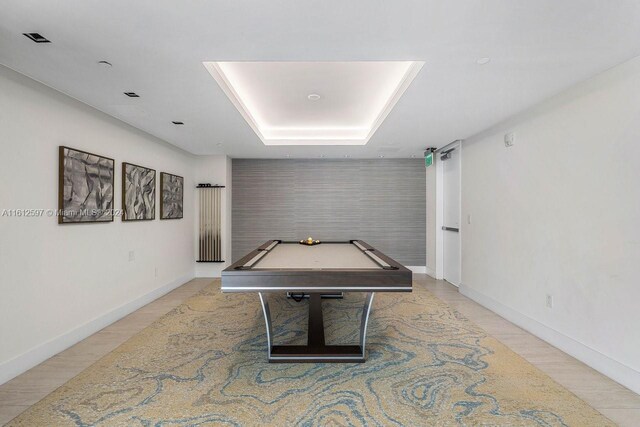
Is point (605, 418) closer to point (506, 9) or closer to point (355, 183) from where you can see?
point (506, 9)

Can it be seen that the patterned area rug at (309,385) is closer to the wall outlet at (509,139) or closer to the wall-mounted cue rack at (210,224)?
the wall outlet at (509,139)

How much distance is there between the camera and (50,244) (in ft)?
9.59

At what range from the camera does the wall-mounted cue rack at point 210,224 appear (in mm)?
6312

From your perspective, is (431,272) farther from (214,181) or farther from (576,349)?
(214,181)

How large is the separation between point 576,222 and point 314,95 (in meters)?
3.13

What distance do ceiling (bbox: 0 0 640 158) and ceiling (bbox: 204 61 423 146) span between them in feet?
1.18

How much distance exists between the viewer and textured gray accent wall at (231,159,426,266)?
22.0ft

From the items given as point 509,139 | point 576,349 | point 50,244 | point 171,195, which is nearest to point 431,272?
point 509,139

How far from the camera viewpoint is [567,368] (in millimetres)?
2641

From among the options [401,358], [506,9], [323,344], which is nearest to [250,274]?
[323,344]

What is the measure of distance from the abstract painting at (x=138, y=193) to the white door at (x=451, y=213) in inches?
195

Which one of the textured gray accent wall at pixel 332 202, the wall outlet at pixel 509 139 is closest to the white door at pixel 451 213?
the textured gray accent wall at pixel 332 202

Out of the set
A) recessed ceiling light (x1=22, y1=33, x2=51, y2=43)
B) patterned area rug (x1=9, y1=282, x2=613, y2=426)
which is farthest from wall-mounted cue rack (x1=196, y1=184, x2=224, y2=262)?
recessed ceiling light (x1=22, y1=33, x2=51, y2=43)

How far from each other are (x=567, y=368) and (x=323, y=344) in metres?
2.07
